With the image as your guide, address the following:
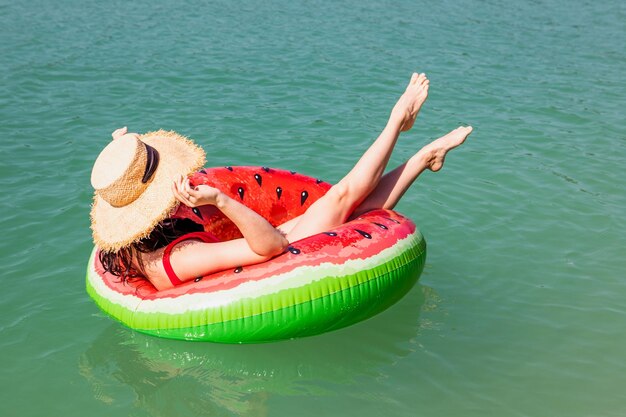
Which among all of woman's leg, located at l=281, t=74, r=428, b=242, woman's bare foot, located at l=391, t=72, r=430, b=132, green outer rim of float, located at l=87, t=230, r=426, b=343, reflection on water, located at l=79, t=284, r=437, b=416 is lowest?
reflection on water, located at l=79, t=284, r=437, b=416

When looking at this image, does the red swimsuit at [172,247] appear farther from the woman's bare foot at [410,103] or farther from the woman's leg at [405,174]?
the woman's bare foot at [410,103]

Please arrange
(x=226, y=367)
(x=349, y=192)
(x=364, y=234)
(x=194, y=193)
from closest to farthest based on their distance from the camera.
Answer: (x=194, y=193) < (x=226, y=367) < (x=364, y=234) < (x=349, y=192)

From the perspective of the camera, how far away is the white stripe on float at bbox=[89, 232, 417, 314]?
4262 mm

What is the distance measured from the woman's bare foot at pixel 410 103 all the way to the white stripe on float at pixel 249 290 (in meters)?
0.90

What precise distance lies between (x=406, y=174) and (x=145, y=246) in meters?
1.76

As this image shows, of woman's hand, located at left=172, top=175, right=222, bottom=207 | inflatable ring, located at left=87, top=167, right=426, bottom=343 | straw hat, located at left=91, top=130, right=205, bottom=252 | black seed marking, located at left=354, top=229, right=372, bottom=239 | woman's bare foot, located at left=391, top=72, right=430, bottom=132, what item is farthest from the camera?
woman's bare foot, located at left=391, top=72, right=430, bottom=132

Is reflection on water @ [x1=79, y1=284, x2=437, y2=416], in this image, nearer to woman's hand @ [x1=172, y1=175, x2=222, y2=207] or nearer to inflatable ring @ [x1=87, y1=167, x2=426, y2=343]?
inflatable ring @ [x1=87, y1=167, x2=426, y2=343]

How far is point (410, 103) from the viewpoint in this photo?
4953 mm

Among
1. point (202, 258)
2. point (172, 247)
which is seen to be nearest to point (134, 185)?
point (172, 247)

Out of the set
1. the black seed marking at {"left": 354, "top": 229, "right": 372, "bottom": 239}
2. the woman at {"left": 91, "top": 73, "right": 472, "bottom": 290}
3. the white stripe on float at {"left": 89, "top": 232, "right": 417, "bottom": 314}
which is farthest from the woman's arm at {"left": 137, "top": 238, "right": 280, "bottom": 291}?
the black seed marking at {"left": 354, "top": 229, "right": 372, "bottom": 239}

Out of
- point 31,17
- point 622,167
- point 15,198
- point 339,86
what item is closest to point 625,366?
point 622,167

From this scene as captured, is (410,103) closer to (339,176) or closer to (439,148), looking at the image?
(439,148)

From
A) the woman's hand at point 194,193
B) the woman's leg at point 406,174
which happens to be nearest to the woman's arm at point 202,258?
the woman's hand at point 194,193

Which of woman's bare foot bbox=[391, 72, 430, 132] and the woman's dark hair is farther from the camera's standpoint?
woman's bare foot bbox=[391, 72, 430, 132]
